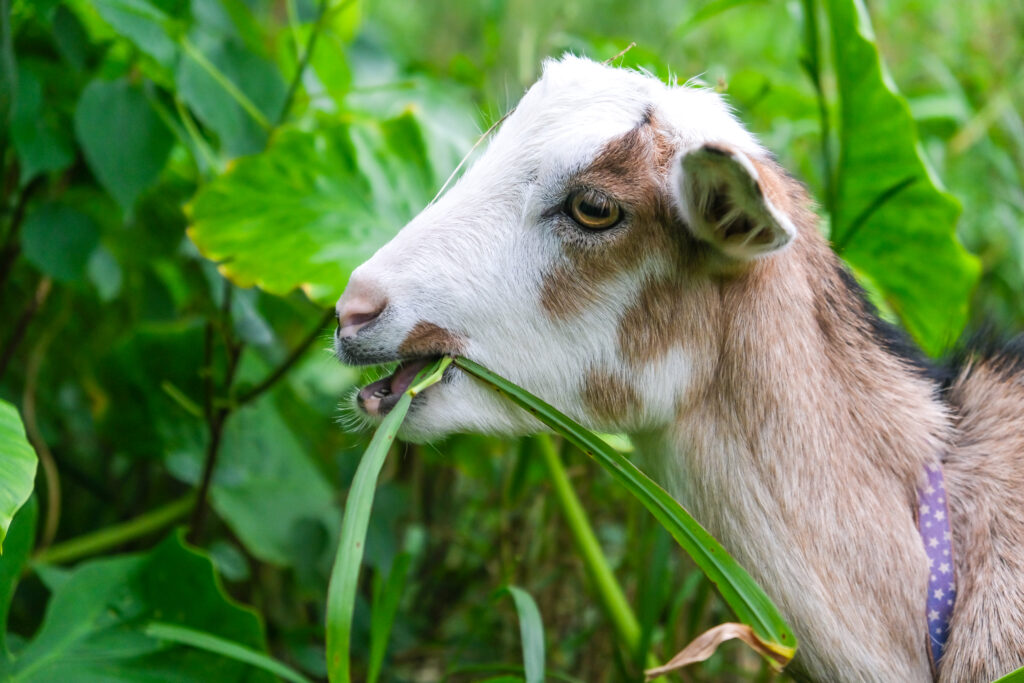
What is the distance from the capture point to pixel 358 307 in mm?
1521

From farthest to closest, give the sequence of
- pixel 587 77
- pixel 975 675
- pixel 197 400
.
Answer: pixel 197 400 < pixel 587 77 < pixel 975 675

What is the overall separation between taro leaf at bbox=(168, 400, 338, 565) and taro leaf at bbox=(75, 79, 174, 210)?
3.27 feet

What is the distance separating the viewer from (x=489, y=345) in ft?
5.28

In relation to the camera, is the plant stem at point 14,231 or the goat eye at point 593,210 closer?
the goat eye at point 593,210

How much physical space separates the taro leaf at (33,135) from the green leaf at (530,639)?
1527 millimetres

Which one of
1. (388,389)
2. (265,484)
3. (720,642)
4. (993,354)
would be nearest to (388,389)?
(388,389)

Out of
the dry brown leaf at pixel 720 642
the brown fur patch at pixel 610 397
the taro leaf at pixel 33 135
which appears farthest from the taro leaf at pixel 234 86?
the dry brown leaf at pixel 720 642

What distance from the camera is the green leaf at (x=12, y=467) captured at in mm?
1224

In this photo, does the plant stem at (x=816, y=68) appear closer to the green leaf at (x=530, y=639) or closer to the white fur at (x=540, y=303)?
the white fur at (x=540, y=303)

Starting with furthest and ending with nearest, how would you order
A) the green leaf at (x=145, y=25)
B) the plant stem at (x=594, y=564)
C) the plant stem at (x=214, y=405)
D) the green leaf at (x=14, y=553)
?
the plant stem at (x=214, y=405) → the plant stem at (x=594, y=564) → the green leaf at (x=145, y=25) → the green leaf at (x=14, y=553)

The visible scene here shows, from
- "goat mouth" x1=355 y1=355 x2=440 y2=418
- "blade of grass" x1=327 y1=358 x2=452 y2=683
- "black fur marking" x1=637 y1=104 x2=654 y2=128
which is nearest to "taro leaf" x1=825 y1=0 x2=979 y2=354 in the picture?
"black fur marking" x1=637 y1=104 x2=654 y2=128

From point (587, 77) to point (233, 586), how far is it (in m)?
2.53

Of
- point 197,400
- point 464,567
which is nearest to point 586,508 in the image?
point 464,567

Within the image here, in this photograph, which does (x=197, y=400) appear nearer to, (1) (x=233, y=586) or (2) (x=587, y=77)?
(1) (x=233, y=586)
